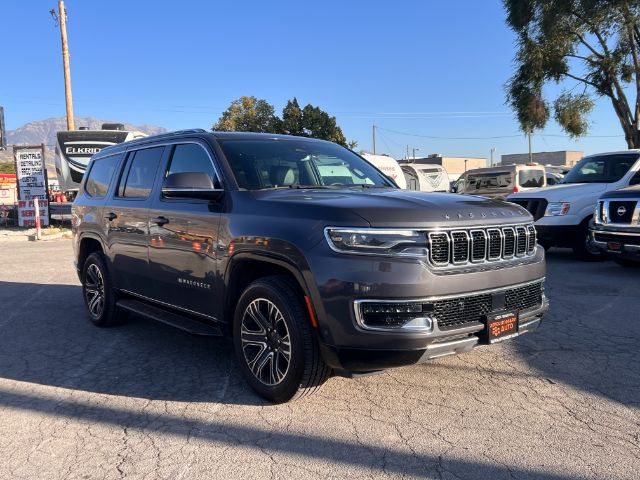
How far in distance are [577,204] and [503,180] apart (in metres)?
4.94

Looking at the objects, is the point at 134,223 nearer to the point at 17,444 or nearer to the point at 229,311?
the point at 229,311

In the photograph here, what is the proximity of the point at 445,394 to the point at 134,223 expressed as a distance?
3155 millimetres

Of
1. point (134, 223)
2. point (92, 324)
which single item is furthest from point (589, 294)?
point (92, 324)

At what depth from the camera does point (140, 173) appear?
18.0 ft

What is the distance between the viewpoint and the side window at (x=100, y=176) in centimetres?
617

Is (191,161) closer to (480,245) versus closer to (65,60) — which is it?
(480,245)

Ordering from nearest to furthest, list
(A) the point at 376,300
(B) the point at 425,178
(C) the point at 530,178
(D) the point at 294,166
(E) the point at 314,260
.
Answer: (A) the point at 376,300 < (E) the point at 314,260 < (D) the point at 294,166 < (C) the point at 530,178 < (B) the point at 425,178

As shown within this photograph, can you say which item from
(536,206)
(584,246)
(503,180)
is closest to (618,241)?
(584,246)

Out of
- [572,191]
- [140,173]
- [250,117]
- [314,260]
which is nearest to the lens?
[314,260]

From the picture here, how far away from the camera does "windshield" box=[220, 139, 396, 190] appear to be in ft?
14.5

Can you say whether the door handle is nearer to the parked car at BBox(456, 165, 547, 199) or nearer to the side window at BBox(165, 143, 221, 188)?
the side window at BBox(165, 143, 221, 188)

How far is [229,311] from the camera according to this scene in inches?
167

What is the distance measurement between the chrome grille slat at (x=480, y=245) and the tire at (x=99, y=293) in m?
3.82

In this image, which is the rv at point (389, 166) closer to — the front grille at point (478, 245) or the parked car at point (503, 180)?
the parked car at point (503, 180)
